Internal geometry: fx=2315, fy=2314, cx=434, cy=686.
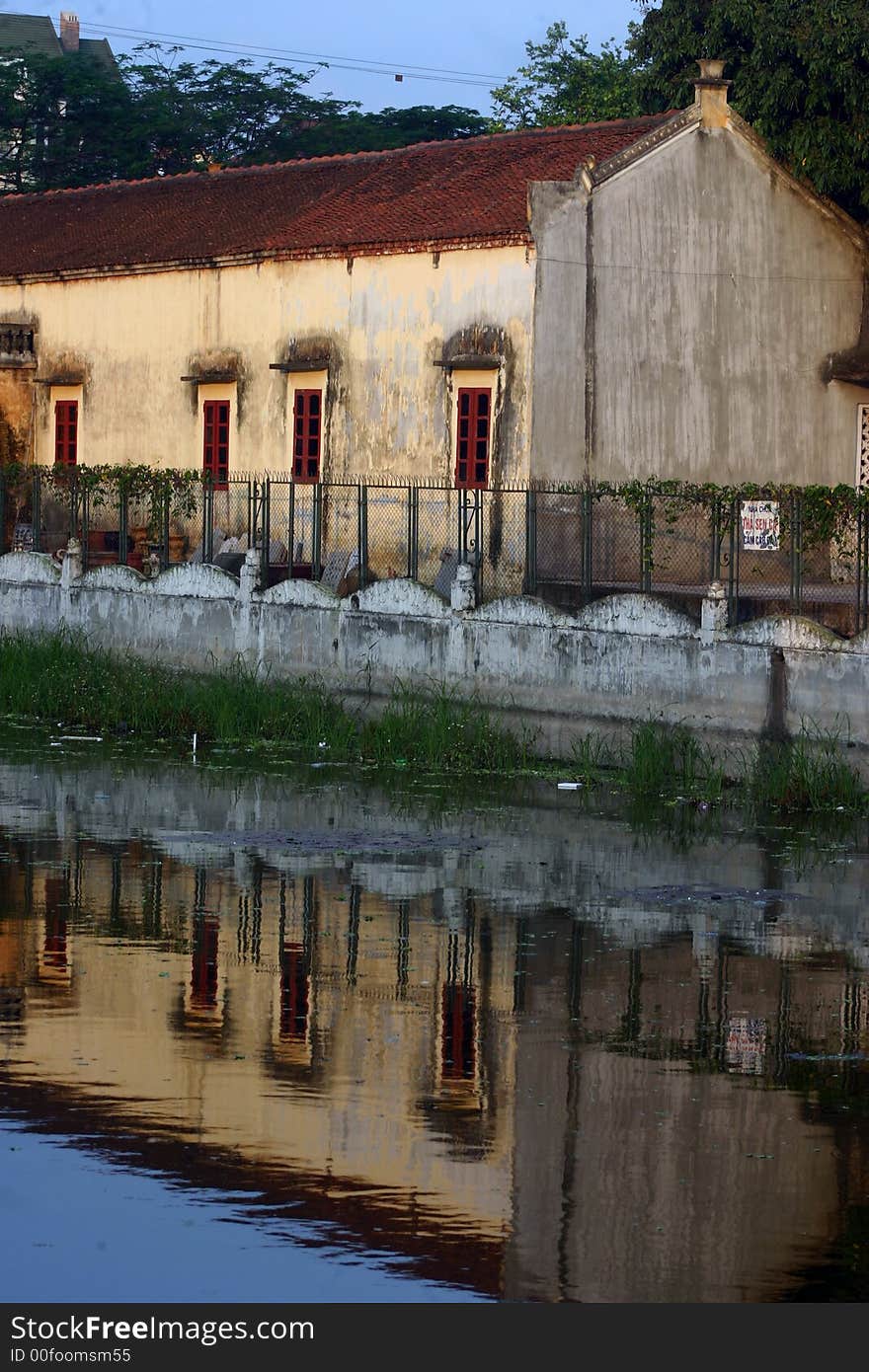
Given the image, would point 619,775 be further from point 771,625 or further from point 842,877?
point 842,877

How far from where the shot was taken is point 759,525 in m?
20.6

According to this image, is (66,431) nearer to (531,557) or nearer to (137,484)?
(137,484)

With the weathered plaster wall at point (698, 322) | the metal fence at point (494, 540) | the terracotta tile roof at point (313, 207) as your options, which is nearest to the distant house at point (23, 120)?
the terracotta tile roof at point (313, 207)

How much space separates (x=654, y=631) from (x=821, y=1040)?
9400 millimetres

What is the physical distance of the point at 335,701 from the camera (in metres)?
22.4

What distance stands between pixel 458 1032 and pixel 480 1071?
719 millimetres

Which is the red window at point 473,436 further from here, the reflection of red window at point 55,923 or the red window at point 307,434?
the reflection of red window at point 55,923

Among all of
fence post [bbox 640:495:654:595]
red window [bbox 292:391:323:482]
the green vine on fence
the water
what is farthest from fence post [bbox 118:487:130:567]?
the water

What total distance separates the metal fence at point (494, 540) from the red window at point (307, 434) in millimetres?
390

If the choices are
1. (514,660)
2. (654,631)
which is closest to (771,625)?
(654,631)

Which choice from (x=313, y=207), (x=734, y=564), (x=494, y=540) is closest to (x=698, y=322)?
(x=494, y=540)

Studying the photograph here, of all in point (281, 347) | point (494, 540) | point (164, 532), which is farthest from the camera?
point (281, 347)

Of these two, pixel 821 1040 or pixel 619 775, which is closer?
pixel 821 1040

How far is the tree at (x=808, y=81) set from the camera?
1148 inches
